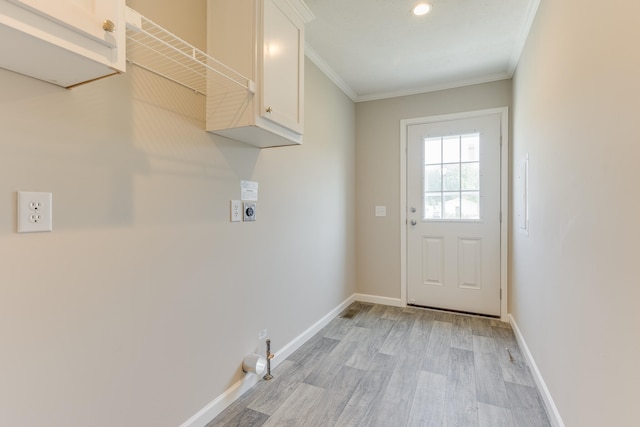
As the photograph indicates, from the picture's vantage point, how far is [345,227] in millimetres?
3436

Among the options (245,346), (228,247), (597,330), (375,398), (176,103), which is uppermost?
(176,103)

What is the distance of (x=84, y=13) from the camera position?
0.82m

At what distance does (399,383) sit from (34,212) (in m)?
2.09

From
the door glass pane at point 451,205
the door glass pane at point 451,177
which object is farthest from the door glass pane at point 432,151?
the door glass pane at point 451,205

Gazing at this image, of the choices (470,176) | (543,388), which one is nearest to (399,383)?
(543,388)

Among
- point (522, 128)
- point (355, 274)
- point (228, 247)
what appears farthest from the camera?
point (355, 274)

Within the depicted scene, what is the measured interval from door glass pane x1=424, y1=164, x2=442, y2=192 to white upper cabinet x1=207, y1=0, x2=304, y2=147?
2140mm

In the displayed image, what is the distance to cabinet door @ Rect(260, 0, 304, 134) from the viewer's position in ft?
5.03

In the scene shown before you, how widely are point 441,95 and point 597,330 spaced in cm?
278

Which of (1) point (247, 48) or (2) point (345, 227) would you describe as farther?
(2) point (345, 227)

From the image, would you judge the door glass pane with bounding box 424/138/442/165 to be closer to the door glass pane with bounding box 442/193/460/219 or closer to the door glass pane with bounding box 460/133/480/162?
the door glass pane with bounding box 460/133/480/162

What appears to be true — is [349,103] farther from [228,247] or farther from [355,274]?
[228,247]

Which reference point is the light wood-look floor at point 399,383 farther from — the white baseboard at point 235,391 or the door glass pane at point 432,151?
the door glass pane at point 432,151

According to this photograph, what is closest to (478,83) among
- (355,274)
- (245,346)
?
(355,274)
